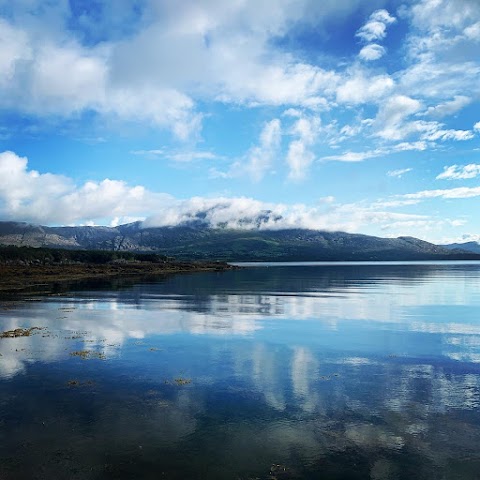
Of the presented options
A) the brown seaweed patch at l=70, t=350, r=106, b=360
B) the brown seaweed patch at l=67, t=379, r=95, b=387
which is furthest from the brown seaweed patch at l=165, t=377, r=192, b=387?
the brown seaweed patch at l=70, t=350, r=106, b=360

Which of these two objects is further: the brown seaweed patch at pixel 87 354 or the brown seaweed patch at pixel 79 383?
the brown seaweed patch at pixel 87 354

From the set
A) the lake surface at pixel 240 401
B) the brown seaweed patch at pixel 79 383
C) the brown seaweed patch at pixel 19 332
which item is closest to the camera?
the lake surface at pixel 240 401

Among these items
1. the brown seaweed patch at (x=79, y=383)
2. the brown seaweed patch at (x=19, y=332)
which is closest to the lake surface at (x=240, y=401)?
the brown seaweed patch at (x=79, y=383)

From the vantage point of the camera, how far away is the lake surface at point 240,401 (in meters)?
15.7

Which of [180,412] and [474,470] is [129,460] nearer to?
[180,412]

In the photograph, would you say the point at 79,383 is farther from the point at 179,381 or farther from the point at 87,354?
the point at 87,354

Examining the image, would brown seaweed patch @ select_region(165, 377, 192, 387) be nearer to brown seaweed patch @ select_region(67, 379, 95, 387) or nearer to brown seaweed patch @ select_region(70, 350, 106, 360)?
brown seaweed patch @ select_region(67, 379, 95, 387)

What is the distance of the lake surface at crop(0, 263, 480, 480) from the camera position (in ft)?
51.6

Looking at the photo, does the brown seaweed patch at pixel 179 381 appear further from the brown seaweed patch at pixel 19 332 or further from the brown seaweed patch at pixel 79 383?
the brown seaweed patch at pixel 19 332

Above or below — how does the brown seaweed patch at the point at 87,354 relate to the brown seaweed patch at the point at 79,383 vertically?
below

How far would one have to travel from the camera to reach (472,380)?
2614cm

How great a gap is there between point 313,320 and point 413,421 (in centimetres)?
2980

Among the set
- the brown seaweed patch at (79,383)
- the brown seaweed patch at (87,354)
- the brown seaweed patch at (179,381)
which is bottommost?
the brown seaweed patch at (87,354)

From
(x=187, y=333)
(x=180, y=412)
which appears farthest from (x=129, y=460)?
(x=187, y=333)
